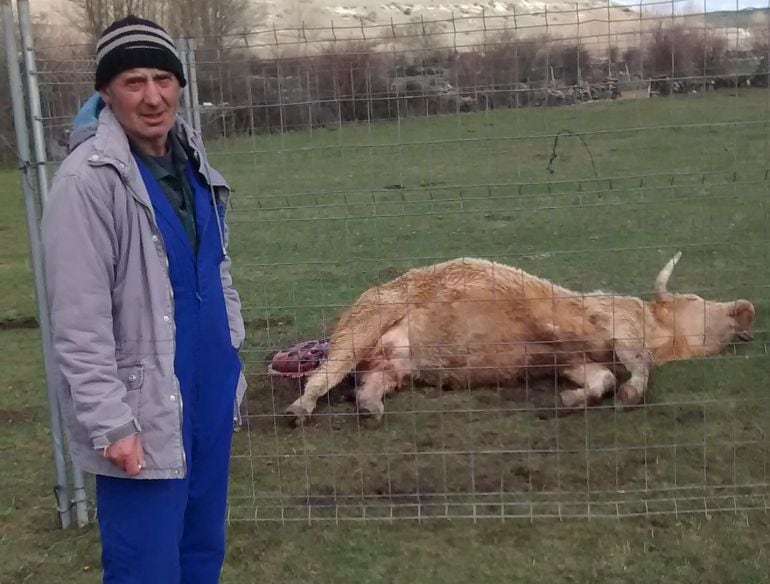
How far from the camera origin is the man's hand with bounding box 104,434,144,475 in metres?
2.62

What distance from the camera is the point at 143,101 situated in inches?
108

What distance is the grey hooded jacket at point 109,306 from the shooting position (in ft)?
8.43

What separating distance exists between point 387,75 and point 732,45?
1675 mm

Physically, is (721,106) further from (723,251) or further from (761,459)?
(723,251)

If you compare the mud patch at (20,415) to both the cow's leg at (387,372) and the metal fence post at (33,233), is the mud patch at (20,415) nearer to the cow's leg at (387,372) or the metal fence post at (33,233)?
the metal fence post at (33,233)

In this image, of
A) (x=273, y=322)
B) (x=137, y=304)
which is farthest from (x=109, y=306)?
(x=273, y=322)

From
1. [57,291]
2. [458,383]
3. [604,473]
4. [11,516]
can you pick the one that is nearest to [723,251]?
[458,383]

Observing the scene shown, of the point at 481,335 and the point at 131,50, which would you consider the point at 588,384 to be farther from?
the point at 131,50

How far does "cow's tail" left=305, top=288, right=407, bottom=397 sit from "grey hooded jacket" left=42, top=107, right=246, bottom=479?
10.4ft

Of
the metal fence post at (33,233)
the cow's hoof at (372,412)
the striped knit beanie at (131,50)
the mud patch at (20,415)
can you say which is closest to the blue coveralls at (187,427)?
the striped knit beanie at (131,50)

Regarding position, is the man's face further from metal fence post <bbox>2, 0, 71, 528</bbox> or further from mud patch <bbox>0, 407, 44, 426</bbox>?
mud patch <bbox>0, 407, 44, 426</bbox>

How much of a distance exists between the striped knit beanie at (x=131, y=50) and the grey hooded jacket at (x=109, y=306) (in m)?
0.14

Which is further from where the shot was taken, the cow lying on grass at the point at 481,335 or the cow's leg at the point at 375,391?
the cow lying on grass at the point at 481,335

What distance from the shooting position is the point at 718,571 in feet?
13.2
